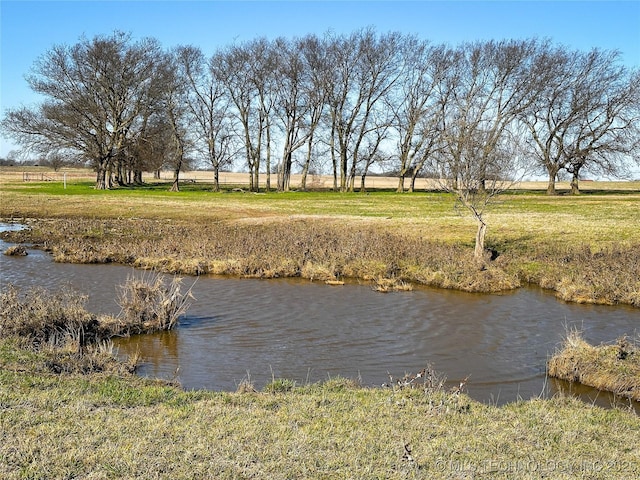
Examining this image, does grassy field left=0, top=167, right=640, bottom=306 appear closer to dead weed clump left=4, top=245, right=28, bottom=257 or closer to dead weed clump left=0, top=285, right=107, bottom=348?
dead weed clump left=4, top=245, right=28, bottom=257

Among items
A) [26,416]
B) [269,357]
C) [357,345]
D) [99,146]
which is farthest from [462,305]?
[99,146]

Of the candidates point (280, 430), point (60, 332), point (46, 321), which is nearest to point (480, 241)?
point (60, 332)

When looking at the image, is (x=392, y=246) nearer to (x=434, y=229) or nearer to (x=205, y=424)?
(x=434, y=229)

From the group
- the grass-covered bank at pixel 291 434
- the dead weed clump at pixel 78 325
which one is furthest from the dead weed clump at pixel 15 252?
the grass-covered bank at pixel 291 434

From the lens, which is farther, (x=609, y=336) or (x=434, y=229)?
(x=434, y=229)

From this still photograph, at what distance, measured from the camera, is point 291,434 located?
5.75 m

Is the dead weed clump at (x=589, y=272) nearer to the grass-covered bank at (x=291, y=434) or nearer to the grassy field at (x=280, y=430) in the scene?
the grassy field at (x=280, y=430)

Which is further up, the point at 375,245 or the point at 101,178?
the point at 101,178

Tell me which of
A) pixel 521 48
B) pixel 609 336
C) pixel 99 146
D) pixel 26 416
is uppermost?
pixel 521 48

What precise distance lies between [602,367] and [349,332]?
195 inches

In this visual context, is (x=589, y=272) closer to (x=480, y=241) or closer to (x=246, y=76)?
(x=480, y=241)

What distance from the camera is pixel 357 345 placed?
37.2 ft

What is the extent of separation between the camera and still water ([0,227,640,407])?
9531 mm

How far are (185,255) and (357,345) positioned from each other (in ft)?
33.1
